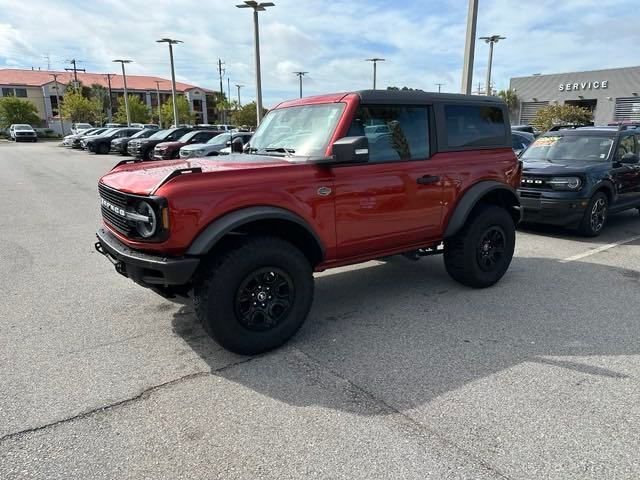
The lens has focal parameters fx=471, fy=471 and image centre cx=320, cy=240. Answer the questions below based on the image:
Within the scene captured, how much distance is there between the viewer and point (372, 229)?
4133 mm

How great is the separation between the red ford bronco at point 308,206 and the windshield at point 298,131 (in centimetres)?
1

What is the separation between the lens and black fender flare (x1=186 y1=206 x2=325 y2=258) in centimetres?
321

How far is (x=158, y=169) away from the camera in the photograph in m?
3.81

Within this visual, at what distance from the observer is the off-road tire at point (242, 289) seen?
3.33 m

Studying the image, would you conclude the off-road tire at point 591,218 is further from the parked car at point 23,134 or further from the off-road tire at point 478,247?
the parked car at point 23,134

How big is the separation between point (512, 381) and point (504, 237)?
2315mm

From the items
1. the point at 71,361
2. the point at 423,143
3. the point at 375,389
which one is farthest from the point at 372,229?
the point at 71,361

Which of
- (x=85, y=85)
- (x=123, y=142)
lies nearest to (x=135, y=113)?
(x=85, y=85)

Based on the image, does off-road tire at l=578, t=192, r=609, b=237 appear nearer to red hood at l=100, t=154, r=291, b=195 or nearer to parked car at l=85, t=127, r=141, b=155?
red hood at l=100, t=154, r=291, b=195

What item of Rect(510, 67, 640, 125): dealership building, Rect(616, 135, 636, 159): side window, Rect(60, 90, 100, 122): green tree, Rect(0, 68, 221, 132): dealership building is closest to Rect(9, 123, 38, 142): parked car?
Rect(60, 90, 100, 122): green tree

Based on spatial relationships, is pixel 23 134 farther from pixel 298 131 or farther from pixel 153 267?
pixel 153 267

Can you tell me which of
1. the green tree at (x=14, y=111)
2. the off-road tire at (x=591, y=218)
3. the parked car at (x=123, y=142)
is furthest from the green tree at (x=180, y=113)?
the off-road tire at (x=591, y=218)

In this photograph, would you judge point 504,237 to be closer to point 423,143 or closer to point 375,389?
point 423,143

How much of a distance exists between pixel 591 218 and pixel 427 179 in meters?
4.66
